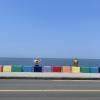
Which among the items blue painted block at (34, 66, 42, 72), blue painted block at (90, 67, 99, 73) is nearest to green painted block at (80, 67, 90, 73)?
blue painted block at (90, 67, 99, 73)

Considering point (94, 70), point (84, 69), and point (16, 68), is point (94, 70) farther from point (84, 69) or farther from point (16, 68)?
point (16, 68)

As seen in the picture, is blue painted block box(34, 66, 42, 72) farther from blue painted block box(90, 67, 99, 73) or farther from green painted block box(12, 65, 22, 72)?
blue painted block box(90, 67, 99, 73)

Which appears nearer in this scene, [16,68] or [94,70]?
[16,68]

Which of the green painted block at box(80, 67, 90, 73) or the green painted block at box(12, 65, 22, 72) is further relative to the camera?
the green painted block at box(80, 67, 90, 73)

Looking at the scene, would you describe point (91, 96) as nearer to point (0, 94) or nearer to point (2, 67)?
point (0, 94)

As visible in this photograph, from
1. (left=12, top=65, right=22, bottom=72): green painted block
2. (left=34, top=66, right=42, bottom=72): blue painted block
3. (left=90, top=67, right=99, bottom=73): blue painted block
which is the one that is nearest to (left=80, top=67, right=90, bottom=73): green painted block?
(left=90, top=67, right=99, bottom=73): blue painted block

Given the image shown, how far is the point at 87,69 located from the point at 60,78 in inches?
227

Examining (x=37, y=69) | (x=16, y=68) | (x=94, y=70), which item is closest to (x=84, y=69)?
(x=94, y=70)

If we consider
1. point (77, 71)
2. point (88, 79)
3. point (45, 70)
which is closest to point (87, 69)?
point (77, 71)

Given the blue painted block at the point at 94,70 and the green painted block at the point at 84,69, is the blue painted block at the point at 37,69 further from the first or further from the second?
the blue painted block at the point at 94,70

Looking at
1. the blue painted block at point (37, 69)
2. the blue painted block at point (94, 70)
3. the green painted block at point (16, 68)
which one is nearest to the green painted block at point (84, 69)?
the blue painted block at point (94, 70)

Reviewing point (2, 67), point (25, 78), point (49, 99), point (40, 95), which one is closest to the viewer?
point (49, 99)

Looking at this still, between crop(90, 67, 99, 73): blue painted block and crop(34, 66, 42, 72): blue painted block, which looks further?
crop(90, 67, 99, 73): blue painted block

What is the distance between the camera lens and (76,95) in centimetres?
1472
